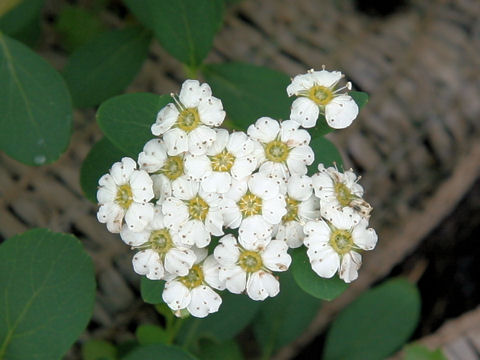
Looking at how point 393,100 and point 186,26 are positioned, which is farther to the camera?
point 393,100

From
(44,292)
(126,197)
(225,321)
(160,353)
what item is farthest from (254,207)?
(225,321)

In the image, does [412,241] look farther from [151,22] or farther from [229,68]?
[151,22]

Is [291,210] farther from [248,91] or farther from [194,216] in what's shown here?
[248,91]

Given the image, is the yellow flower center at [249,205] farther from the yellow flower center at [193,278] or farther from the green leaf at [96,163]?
the green leaf at [96,163]

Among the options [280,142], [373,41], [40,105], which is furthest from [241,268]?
[373,41]

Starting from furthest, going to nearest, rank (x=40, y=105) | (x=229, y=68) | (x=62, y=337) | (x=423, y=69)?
(x=423, y=69)
(x=229, y=68)
(x=40, y=105)
(x=62, y=337)

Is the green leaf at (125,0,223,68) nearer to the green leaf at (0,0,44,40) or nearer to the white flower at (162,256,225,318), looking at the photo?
the green leaf at (0,0,44,40)

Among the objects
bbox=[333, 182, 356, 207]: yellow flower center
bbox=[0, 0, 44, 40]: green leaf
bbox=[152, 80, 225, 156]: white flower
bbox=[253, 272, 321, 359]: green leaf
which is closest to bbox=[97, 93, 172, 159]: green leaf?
bbox=[152, 80, 225, 156]: white flower
